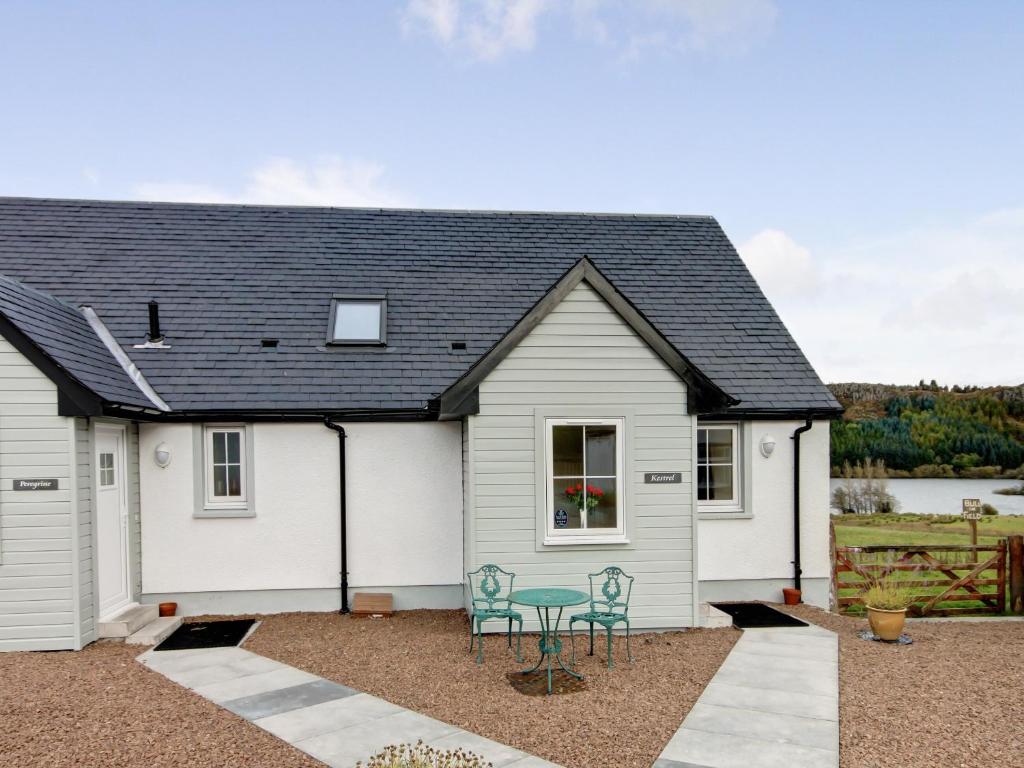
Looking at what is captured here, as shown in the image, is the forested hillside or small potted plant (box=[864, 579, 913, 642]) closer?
small potted plant (box=[864, 579, 913, 642])

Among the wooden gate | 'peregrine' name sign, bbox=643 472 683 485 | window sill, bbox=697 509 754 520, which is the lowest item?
the wooden gate

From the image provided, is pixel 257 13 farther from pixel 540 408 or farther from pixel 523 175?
pixel 540 408

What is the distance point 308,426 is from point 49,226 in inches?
282

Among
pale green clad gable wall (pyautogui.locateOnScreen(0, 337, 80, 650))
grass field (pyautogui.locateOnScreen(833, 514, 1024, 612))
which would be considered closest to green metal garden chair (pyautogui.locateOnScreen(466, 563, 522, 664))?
pale green clad gable wall (pyautogui.locateOnScreen(0, 337, 80, 650))

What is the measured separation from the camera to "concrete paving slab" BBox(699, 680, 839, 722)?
6036 millimetres

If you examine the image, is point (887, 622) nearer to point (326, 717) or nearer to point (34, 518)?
point (326, 717)

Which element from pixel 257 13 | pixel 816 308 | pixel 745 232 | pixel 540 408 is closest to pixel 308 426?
pixel 540 408

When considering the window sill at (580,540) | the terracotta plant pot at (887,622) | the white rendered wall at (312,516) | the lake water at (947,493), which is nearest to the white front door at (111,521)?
the white rendered wall at (312,516)

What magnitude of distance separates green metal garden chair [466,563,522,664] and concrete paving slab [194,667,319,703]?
1.94 meters

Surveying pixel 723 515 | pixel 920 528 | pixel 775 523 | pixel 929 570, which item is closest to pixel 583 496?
pixel 723 515

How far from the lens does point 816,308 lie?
21156 mm

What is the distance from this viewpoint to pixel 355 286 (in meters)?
12.3

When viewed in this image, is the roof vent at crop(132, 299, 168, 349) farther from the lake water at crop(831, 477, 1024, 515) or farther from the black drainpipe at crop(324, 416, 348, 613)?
the lake water at crop(831, 477, 1024, 515)

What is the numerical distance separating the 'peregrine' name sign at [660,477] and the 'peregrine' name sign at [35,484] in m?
7.36
